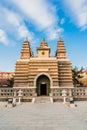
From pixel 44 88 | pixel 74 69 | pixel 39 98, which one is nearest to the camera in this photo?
pixel 39 98

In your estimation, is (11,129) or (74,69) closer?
(11,129)

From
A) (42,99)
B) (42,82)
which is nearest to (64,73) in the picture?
(42,82)

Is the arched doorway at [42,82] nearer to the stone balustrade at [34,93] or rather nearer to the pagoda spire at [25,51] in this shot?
the stone balustrade at [34,93]

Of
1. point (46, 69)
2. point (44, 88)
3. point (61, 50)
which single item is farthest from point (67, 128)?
point (61, 50)

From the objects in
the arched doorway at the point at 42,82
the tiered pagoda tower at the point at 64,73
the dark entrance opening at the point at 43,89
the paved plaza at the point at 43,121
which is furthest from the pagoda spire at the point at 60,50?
the paved plaza at the point at 43,121

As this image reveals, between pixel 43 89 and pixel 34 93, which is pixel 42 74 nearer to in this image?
pixel 34 93

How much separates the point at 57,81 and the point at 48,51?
7.00 m

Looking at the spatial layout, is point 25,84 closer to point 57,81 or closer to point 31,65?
point 31,65

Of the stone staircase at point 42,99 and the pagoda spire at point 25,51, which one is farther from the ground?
the pagoda spire at point 25,51

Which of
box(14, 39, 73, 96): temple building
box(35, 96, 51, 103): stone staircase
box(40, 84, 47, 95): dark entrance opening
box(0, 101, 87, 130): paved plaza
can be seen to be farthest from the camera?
box(40, 84, 47, 95): dark entrance opening

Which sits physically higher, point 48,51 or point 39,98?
point 48,51

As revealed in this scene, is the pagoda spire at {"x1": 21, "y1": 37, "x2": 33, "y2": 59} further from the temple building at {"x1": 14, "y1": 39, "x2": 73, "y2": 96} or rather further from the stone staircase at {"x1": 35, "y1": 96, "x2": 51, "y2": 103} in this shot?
the stone staircase at {"x1": 35, "y1": 96, "x2": 51, "y2": 103}

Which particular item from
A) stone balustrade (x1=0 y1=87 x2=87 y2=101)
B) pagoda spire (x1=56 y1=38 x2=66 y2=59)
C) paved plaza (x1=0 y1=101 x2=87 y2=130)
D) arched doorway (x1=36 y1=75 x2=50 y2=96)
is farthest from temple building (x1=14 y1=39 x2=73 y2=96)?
paved plaza (x1=0 y1=101 x2=87 y2=130)

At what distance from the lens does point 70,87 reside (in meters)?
27.7
